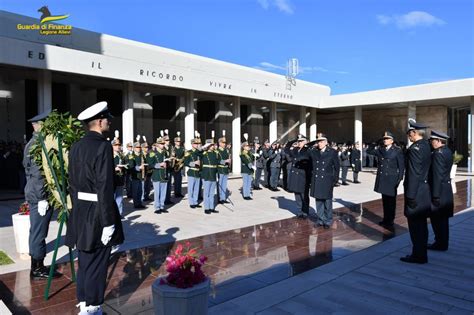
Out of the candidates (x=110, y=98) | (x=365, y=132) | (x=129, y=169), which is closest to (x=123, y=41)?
(x=110, y=98)

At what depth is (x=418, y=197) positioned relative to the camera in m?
5.51

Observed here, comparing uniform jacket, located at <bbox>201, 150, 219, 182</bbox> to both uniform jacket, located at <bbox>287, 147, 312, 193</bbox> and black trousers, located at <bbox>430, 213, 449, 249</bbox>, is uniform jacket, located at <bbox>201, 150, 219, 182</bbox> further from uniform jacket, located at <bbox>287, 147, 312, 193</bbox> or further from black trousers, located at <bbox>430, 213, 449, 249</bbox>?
black trousers, located at <bbox>430, 213, 449, 249</bbox>

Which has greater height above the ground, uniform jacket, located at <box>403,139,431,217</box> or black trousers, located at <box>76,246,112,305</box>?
uniform jacket, located at <box>403,139,431,217</box>

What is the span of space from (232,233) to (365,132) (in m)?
27.3

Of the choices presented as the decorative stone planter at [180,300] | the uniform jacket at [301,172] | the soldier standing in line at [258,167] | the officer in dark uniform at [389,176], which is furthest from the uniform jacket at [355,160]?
the decorative stone planter at [180,300]

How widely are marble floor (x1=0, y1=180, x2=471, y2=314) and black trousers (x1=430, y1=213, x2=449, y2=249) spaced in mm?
1033

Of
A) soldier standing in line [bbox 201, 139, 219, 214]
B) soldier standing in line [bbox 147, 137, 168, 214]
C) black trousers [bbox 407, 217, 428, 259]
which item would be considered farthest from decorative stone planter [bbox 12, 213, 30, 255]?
black trousers [bbox 407, 217, 428, 259]

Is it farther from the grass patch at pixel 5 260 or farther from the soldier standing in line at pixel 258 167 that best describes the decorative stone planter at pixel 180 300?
the soldier standing in line at pixel 258 167

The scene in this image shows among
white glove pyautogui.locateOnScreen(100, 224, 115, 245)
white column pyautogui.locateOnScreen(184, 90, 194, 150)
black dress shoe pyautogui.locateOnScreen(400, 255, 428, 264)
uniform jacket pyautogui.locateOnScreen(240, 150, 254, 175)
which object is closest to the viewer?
white glove pyautogui.locateOnScreen(100, 224, 115, 245)

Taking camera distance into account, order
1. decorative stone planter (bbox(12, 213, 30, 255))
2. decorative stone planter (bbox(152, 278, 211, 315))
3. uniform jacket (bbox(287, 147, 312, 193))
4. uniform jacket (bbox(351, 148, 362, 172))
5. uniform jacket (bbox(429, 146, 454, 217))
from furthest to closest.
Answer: uniform jacket (bbox(351, 148, 362, 172)) → uniform jacket (bbox(287, 147, 312, 193)) → uniform jacket (bbox(429, 146, 454, 217)) → decorative stone planter (bbox(12, 213, 30, 255)) → decorative stone planter (bbox(152, 278, 211, 315))

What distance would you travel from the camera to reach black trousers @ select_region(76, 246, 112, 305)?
352 cm

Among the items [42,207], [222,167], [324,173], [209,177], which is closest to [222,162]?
[222,167]

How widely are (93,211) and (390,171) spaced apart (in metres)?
6.67

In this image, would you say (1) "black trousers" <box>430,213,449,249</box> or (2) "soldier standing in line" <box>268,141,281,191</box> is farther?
(2) "soldier standing in line" <box>268,141,281,191</box>
